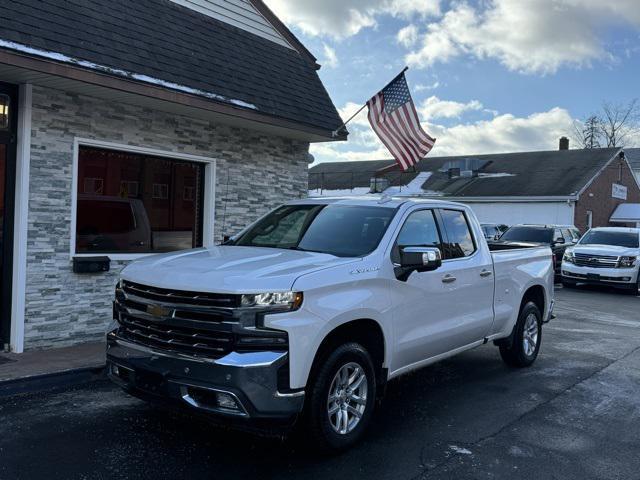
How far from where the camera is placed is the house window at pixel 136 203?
7520mm

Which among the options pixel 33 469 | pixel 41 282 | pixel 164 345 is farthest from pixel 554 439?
pixel 41 282

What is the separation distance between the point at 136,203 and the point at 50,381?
3.09 meters

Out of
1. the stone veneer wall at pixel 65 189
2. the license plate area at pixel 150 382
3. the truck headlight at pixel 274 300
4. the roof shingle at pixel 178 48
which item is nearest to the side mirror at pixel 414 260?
the truck headlight at pixel 274 300

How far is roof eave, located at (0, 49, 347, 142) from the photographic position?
593 centimetres

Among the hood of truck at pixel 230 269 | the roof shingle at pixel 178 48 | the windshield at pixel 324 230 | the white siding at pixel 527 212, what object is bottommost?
the hood of truck at pixel 230 269

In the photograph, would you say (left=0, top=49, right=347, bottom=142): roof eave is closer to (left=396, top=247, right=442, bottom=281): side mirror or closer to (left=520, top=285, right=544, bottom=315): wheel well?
(left=396, top=247, right=442, bottom=281): side mirror

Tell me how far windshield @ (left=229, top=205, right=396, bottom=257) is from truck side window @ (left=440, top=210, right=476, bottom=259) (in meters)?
0.82

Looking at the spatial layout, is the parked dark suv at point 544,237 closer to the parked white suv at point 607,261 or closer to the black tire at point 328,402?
the parked white suv at point 607,261

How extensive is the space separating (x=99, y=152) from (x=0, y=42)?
205cm

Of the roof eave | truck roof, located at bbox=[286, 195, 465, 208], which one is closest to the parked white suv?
the roof eave

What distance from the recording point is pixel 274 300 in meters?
3.84

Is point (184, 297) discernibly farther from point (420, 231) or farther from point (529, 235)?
point (529, 235)

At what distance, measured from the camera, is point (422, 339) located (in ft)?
16.6

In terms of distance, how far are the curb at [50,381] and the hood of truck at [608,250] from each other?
542 inches
